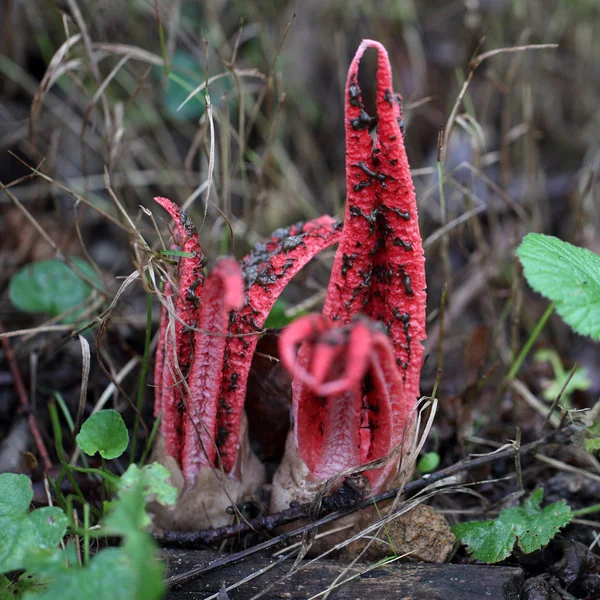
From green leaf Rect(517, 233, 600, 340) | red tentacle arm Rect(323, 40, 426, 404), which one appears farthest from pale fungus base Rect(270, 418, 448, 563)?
green leaf Rect(517, 233, 600, 340)

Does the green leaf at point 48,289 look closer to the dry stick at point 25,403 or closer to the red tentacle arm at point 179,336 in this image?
the dry stick at point 25,403

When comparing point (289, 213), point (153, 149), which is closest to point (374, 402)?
point (289, 213)

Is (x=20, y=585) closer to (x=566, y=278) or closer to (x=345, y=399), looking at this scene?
(x=345, y=399)

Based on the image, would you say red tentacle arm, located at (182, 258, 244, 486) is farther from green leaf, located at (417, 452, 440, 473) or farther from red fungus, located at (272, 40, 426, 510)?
green leaf, located at (417, 452, 440, 473)

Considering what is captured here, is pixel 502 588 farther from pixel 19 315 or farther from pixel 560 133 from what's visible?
pixel 560 133

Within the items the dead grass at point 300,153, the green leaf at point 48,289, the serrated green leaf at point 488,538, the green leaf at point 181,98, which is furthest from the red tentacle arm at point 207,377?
the green leaf at point 181,98

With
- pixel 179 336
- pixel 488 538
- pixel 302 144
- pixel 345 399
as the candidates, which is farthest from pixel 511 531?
pixel 302 144
